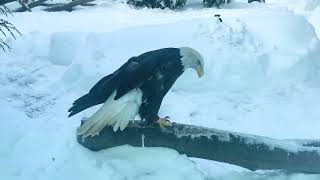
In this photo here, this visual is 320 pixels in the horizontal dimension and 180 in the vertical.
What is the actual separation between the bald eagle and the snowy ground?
1.24ft

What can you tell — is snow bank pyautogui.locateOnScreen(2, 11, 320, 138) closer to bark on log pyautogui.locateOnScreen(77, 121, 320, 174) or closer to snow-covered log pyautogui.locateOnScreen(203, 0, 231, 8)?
bark on log pyautogui.locateOnScreen(77, 121, 320, 174)

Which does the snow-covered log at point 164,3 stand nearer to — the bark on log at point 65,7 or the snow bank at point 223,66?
the bark on log at point 65,7

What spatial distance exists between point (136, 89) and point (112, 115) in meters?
0.25

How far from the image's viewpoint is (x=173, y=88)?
585 centimetres

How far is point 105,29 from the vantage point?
23.3 ft

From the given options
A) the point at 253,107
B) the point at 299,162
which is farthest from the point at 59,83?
the point at 299,162

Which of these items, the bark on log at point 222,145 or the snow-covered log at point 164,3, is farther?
the snow-covered log at point 164,3

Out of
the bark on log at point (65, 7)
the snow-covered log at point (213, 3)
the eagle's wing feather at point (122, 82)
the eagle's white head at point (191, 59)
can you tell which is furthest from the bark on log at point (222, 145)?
the bark on log at point (65, 7)

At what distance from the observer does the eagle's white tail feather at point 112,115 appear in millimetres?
3688

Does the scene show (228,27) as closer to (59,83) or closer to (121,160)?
(59,83)

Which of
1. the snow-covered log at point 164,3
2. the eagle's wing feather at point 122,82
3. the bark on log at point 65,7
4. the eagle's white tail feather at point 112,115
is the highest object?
the eagle's wing feather at point 122,82

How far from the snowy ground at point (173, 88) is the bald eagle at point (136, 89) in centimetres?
38

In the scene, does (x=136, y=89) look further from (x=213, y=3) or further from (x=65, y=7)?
(x=65, y=7)

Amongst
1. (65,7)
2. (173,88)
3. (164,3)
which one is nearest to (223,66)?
(173,88)
